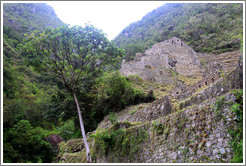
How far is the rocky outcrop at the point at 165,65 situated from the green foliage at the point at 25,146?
41.6ft

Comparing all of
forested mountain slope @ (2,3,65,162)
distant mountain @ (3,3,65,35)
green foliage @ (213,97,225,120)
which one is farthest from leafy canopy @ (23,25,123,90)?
distant mountain @ (3,3,65,35)

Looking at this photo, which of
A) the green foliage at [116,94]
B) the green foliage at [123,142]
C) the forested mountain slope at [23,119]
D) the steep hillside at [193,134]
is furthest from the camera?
the forested mountain slope at [23,119]

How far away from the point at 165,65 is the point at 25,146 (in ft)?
61.7

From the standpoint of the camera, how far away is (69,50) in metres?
9.62

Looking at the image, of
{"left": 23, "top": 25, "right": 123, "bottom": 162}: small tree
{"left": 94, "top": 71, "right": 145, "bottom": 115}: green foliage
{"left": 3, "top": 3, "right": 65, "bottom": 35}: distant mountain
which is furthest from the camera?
{"left": 3, "top": 3, "right": 65, "bottom": 35}: distant mountain

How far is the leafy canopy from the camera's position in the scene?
8.98 metres

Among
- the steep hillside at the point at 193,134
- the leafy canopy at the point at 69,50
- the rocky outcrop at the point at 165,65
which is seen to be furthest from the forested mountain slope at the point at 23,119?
the rocky outcrop at the point at 165,65

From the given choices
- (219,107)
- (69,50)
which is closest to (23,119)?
(69,50)

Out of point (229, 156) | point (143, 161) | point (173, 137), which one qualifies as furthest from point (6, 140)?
point (229, 156)

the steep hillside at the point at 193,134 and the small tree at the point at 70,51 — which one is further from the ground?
the small tree at the point at 70,51

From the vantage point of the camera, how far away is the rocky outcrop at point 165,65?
2133 cm

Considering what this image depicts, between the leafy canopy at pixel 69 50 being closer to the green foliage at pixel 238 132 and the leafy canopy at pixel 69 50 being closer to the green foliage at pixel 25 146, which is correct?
the green foliage at pixel 238 132

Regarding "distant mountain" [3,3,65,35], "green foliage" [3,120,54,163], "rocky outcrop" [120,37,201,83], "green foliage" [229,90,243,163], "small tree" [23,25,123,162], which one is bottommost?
"green foliage" [3,120,54,163]

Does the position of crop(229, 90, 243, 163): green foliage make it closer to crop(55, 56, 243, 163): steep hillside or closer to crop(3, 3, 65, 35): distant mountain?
crop(55, 56, 243, 163): steep hillside
